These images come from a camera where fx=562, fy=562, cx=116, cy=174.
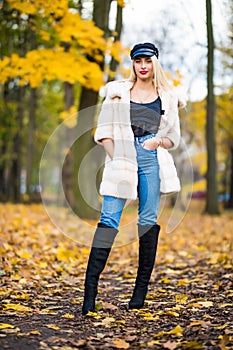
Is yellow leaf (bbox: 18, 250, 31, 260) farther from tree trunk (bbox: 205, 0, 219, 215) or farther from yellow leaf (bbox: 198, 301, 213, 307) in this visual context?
tree trunk (bbox: 205, 0, 219, 215)

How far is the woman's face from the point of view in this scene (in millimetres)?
4453

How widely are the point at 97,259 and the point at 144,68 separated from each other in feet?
5.07

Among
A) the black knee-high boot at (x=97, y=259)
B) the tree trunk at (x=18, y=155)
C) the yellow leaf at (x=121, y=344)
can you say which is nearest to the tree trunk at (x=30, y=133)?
the tree trunk at (x=18, y=155)

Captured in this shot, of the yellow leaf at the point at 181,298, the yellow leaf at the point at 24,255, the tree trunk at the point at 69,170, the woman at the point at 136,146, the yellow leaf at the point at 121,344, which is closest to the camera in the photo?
the yellow leaf at the point at 121,344

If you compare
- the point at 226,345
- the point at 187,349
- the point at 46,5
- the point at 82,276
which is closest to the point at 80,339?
the point at 187,349

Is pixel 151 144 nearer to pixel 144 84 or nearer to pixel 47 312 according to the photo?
pixel 144 84

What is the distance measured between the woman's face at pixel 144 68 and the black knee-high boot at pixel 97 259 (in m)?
1.23

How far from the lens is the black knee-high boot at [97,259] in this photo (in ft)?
14.1

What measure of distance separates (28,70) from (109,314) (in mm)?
6904

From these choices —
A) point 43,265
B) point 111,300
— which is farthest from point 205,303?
point 43,265

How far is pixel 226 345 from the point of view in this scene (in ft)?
11.1

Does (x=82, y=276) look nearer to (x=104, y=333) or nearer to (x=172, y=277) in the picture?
(x=172, y=277)

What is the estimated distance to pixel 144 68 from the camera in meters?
4.45

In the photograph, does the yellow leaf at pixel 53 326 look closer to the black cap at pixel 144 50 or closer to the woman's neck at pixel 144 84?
the woman's neck at pixel 144 84
